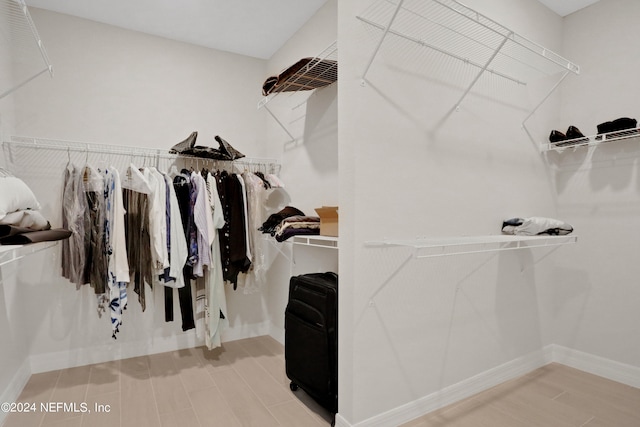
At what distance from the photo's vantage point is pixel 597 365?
2.35m

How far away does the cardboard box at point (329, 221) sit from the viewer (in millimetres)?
1998

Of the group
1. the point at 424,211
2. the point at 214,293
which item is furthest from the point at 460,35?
the point at 214,293

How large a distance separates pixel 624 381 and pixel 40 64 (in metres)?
4.52

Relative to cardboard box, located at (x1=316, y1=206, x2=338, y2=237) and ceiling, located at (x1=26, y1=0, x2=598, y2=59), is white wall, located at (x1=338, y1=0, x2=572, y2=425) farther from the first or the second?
ceiling, located at (x1=26, y1=0, x2=598, y2=59)

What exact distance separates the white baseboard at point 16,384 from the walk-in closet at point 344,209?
19 mm

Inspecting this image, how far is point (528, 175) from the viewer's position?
2.42m

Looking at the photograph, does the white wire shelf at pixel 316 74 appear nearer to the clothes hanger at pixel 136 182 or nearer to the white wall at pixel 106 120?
the white wall at pixel 106 120

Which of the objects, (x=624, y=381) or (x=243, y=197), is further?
(x=243, y=197)

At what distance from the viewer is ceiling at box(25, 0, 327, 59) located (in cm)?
247

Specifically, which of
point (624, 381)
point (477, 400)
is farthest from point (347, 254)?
point (624, 381)

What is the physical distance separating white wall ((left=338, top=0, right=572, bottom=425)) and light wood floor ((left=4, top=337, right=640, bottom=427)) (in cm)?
22

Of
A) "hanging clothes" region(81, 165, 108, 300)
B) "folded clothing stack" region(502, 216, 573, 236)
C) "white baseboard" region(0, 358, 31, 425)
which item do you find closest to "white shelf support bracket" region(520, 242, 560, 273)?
"folded clothing stack" region(502, 216, 573, 236)

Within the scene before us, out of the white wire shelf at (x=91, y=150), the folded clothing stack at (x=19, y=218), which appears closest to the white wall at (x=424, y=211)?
the folded clothing stack at (x=19, y=218)

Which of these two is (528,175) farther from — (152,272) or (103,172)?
(103,172)
